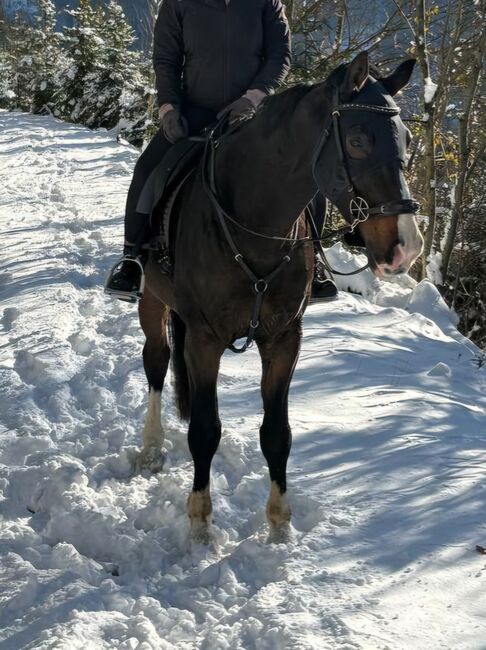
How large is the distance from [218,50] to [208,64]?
0.10 meters

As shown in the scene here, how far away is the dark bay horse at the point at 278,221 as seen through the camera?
2.42 meters

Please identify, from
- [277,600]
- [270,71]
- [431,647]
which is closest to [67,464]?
[277,600]

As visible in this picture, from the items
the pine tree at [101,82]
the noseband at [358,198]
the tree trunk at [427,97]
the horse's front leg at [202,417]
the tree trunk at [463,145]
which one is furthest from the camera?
the pine tree at [101,82]

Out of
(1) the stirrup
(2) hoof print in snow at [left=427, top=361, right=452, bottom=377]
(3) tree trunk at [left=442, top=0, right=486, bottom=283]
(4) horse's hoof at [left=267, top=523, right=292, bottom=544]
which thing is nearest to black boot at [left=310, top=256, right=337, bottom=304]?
(1) the stirrup

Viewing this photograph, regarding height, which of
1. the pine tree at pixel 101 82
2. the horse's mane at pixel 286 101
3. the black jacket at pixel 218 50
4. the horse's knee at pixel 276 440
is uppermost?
the pine tree at pixel 101 82

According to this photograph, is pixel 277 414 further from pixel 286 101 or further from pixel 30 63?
pixel 30 63

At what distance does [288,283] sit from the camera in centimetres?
324

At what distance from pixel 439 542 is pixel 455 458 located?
A: 3.55ft

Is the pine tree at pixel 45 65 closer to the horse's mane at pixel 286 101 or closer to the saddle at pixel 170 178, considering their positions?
the saddle at pixel 170 178

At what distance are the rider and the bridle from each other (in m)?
0.26

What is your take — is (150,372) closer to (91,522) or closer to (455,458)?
(91,522)

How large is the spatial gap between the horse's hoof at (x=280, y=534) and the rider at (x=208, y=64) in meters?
1.38

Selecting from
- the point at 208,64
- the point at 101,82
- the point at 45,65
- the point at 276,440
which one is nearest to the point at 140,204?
the point at 208,64

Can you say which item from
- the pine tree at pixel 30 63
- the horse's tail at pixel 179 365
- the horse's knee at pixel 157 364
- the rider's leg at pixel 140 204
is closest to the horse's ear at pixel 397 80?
the rider's leg at pixel 140 204
